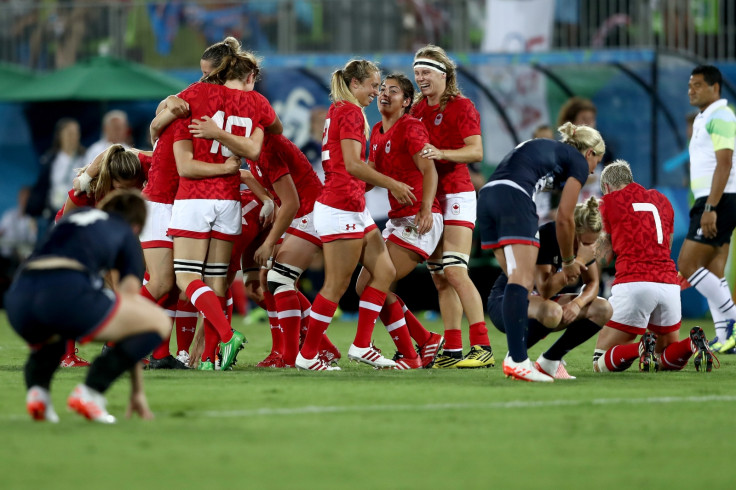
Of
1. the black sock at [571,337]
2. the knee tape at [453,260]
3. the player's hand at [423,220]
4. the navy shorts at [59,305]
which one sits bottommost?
the black sock at [571,337]

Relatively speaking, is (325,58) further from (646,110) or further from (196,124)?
(196,124)

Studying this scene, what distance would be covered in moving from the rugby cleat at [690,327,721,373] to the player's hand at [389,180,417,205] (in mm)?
2088

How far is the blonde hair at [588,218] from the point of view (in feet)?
28.1

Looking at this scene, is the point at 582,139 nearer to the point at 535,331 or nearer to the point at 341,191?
the point at 535,331

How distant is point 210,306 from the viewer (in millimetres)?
8289

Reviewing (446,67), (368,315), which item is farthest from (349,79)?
(368,315)

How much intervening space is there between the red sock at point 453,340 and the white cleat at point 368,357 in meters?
0.51

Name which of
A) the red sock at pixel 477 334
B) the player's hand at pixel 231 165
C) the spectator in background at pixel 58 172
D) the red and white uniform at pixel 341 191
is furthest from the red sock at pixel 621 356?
the spectator in background at pixel 58 172

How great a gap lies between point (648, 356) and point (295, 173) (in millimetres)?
2767

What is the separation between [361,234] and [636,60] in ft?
26.9

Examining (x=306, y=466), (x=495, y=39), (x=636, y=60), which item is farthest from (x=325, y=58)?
(x=306, y=466)

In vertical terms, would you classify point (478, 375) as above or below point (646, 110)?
below

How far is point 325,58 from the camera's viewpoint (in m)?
16.7

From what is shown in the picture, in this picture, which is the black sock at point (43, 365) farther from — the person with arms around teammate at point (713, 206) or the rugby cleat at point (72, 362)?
the person with arms around teammate at point (713, 206)
